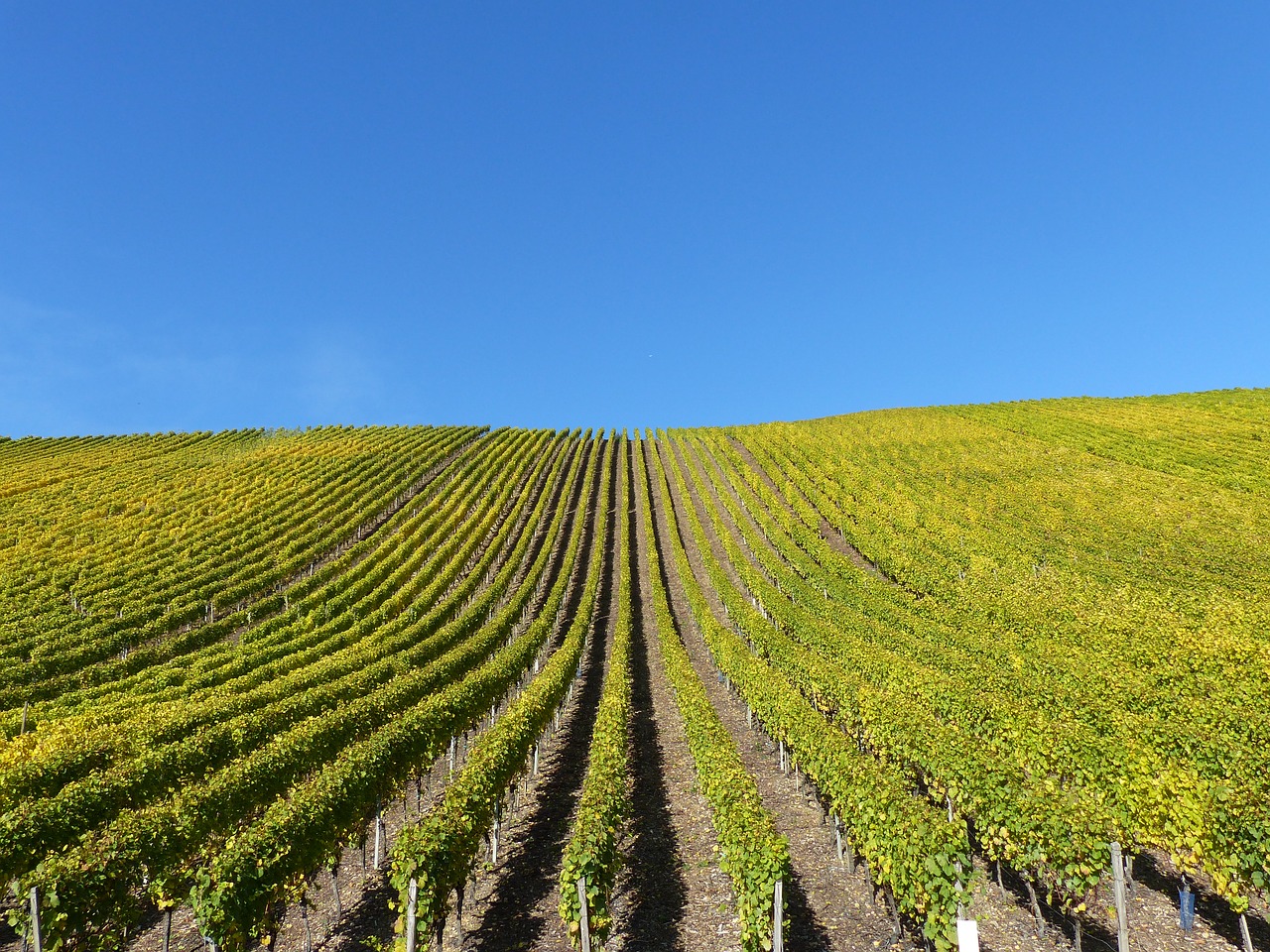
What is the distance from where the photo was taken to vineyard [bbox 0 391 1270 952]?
1194 cm

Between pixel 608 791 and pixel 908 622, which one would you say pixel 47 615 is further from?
pixel 908 622

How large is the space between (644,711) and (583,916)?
1644 cm

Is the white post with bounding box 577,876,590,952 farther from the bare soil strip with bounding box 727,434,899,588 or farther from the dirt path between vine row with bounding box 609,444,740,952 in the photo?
the bare soil strip with bounding box 727,434,899,588

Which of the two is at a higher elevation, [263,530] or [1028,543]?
[263,530]

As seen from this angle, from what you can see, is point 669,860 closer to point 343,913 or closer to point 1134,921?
point 343,913

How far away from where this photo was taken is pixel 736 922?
42.0ft

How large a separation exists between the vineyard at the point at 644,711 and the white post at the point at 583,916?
52 mm

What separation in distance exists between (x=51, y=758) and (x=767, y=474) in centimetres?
6349

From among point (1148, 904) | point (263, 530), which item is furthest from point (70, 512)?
point (1148, 904)

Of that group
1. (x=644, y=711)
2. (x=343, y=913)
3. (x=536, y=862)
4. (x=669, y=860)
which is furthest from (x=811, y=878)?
(x=644, y=711)

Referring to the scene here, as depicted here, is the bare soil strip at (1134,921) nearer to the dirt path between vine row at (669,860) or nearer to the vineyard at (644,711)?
the vineyard at (644,711)

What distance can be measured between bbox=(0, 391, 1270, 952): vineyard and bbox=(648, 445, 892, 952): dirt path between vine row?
0.37 ft

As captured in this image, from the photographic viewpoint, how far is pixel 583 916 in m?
11.1

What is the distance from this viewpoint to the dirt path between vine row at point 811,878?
12.2 m
